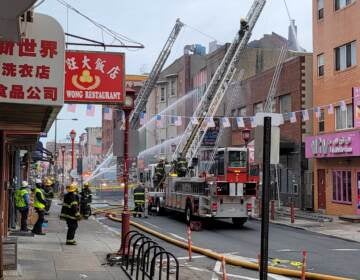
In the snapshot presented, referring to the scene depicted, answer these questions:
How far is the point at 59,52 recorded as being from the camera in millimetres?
7504

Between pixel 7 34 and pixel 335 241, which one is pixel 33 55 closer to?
pixel 7 34

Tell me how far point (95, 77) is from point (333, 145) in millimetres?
20482

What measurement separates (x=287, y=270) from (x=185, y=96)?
49.9m

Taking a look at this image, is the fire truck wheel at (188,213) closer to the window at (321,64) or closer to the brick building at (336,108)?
the brick building at (336,108)

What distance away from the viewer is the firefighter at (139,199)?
1156 inches

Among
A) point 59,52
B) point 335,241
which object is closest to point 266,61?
point 335,241

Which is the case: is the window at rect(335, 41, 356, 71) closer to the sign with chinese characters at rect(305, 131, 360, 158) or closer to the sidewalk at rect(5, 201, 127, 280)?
the sign with chinese characters at rect(305, 131, 360, 158)

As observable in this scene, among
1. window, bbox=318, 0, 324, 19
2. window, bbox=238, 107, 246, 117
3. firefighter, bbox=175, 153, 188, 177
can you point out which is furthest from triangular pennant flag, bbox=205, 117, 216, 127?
window, bbox=238, 107, 246, 117

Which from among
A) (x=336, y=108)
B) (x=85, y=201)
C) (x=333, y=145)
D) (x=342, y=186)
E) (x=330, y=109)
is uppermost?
(x=336, y=108)

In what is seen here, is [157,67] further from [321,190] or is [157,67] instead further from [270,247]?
[270,247]

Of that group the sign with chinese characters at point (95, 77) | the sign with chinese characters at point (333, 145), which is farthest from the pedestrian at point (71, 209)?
the sign with chinese characters at point (333, 145)

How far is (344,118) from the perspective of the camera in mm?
29812

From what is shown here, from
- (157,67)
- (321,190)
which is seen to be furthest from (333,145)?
(157,67)

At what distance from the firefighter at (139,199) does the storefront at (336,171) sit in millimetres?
9152
